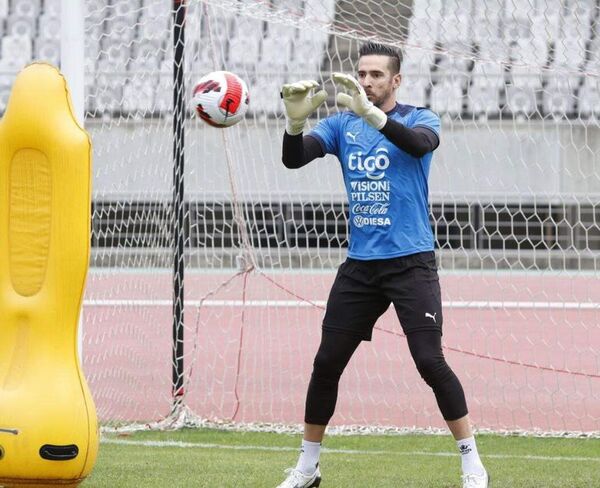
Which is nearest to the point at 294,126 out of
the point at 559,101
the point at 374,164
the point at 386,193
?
the point at 374,164

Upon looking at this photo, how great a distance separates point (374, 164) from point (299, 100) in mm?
410

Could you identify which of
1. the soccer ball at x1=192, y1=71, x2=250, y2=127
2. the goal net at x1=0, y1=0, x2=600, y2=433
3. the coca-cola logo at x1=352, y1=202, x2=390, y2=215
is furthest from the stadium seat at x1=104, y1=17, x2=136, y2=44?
the coca-cola logo at x1=352, y1=202, x2=390, y2=215

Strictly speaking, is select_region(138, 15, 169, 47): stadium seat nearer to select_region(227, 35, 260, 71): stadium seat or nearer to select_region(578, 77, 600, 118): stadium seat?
select_region(227, 35, 260, 71): stadium seat

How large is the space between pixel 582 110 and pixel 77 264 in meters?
7.29

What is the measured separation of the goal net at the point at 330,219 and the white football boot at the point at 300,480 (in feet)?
7.73

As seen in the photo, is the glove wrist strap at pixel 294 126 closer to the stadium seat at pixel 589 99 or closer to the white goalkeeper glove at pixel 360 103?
the white goalkeeper glove at pixel 360 103

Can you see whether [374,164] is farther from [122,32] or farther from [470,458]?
[122,32]

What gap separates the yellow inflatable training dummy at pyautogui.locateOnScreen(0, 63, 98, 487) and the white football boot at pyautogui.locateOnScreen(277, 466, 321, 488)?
995 mm

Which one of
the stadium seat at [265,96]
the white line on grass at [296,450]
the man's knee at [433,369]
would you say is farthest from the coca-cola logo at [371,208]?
the stadium seat at [265,96]

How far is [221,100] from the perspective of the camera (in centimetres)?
548

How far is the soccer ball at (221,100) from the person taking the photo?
18.0 ft

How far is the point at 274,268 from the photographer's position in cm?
1049

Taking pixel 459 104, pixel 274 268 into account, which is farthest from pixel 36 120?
pixel 459 104

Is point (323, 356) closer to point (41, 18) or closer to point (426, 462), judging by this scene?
point (426, 462)
